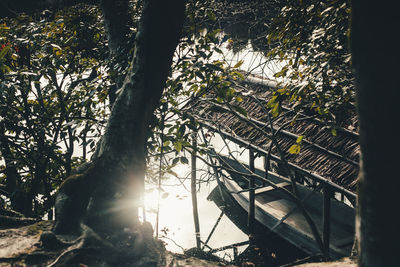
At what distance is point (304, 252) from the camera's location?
25.2ft

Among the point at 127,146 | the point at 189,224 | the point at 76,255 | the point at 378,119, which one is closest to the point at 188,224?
the point at 189,224

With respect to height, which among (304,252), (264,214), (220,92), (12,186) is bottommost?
(304,252)

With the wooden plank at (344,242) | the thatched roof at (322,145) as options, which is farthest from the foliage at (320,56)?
the wooden plank at (344,242)

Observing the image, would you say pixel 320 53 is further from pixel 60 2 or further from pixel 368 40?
pixel 60 2

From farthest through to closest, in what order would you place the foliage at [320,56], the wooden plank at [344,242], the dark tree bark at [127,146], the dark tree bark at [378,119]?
the wooden plank at [344,242]
the foliage at [320,56]
the dark tree bark at [127,146]
the dark tree bark at [378,119]

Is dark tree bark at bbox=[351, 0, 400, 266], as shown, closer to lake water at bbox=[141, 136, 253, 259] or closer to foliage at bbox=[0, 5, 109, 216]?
foliage at bbox=[0, 5, 109, 216]

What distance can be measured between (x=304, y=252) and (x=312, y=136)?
3.44 meters

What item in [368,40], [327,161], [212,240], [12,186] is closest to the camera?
[368,40]

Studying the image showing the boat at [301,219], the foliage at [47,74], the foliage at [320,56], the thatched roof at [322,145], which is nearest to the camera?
the foliage at [320,56]

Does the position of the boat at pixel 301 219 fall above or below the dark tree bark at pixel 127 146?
below

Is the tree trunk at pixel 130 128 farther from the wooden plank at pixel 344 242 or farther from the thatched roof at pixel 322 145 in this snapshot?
the wooden plank at pixel 344 242

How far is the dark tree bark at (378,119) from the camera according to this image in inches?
36.4

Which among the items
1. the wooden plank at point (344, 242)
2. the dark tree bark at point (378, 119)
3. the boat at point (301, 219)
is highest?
the dark tree bark at point (378, 119)

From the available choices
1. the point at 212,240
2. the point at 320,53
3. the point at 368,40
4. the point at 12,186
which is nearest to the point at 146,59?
the point at 368,40
